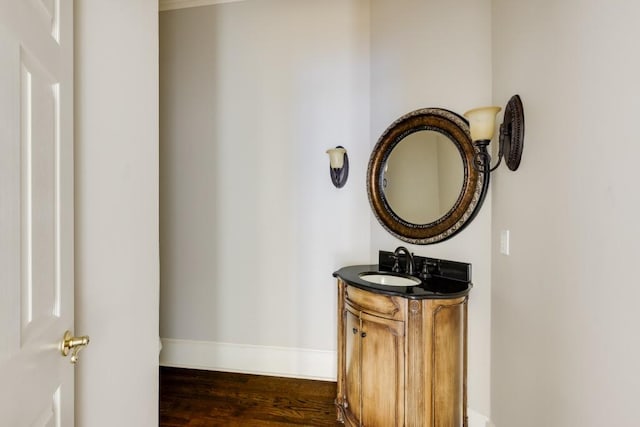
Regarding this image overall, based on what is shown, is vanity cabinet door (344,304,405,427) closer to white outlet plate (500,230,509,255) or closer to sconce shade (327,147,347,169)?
white outlet plate (500,230,509,255)

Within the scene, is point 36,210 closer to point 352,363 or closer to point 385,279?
point 352,363

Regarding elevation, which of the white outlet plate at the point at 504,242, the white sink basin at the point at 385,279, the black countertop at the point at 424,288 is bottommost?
the white sink basin at the point at 385,279

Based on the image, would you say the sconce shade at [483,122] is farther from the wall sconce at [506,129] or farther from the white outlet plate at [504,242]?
the white outlet plate at [504,242]

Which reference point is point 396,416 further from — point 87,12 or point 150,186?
point 87,12

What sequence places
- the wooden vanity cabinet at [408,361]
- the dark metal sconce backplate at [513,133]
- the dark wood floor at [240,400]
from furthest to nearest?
the dark wood floor at [240,400] → the wooden vanity cabinet at [408,361] → the dark metal sconce backplate at [513,133]

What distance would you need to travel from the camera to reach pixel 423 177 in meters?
2.11

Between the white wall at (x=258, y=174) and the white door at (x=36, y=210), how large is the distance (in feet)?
6.11

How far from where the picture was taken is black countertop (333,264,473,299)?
161cm

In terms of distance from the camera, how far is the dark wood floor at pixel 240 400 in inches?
81.4

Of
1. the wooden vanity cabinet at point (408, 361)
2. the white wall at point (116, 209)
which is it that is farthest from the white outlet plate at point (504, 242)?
the white wall at point (116, 209)

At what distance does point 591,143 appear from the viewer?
1043 mm

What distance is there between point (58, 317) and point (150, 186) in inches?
24.0

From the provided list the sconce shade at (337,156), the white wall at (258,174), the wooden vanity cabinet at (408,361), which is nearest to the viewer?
the wooden vanity cabinet at (408,361)

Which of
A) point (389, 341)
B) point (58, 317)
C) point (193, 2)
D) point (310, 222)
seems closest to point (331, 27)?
point (193, 2)
